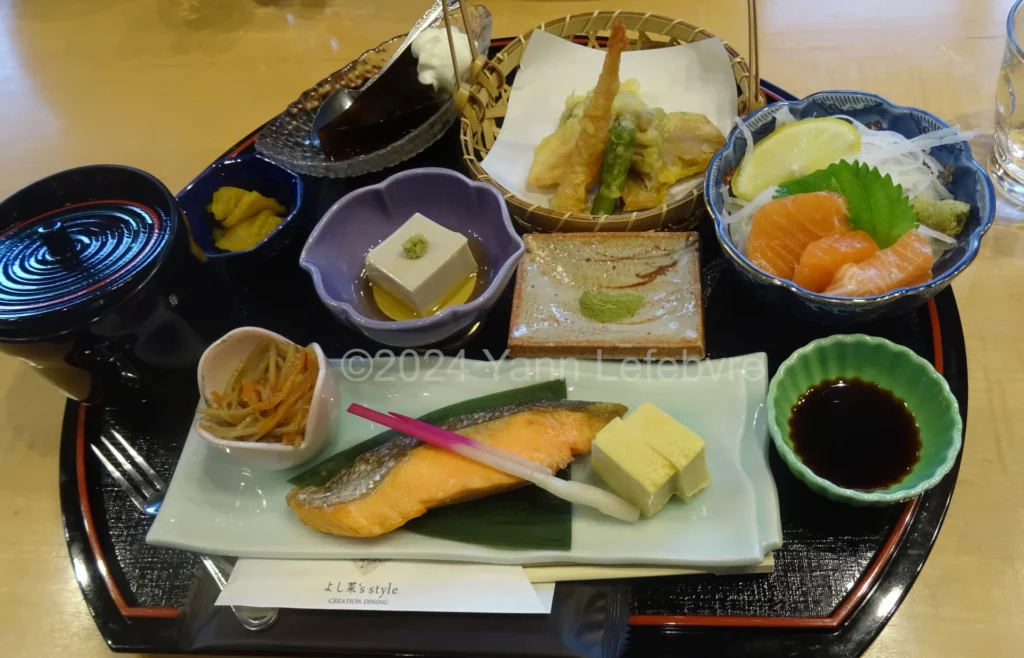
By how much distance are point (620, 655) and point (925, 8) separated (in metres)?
2.69

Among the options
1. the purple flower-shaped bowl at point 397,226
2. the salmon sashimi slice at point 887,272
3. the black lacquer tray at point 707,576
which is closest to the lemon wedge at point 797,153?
the black lacquer tray at point 707,576

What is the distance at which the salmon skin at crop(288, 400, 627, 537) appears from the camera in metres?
1.34

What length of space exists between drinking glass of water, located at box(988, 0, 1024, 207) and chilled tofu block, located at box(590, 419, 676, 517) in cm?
147

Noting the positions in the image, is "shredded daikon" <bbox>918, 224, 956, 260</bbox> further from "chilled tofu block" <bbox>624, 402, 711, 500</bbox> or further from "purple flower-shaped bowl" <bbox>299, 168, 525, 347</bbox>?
"purple flower-shaped bowl" <bbox>299, 168, 525, 347</bbox>

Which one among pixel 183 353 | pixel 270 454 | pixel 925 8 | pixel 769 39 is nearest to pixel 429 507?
pixel 270 454

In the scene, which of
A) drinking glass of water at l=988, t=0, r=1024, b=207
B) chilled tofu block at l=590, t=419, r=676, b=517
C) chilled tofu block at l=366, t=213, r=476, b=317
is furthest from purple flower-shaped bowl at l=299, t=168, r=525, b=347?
drinking glass of water at l=988, t=0, r=1024, b=207

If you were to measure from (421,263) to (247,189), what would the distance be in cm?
64

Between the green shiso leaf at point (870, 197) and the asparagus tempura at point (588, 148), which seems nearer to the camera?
the green shiso leaf at point (870, 197)

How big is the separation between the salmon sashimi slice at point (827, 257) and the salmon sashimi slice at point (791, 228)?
0.12 feet

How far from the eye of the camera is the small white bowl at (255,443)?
140 cm

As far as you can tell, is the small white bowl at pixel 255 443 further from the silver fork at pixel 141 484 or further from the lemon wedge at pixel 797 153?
the lemon wedge at pixel 797 153

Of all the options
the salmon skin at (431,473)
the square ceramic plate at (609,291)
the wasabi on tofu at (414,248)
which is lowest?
the salmon skin at (431,473)

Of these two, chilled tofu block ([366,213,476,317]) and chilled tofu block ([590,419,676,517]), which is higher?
chilled tofu block ([366,213,476,317])

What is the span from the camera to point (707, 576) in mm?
1314
